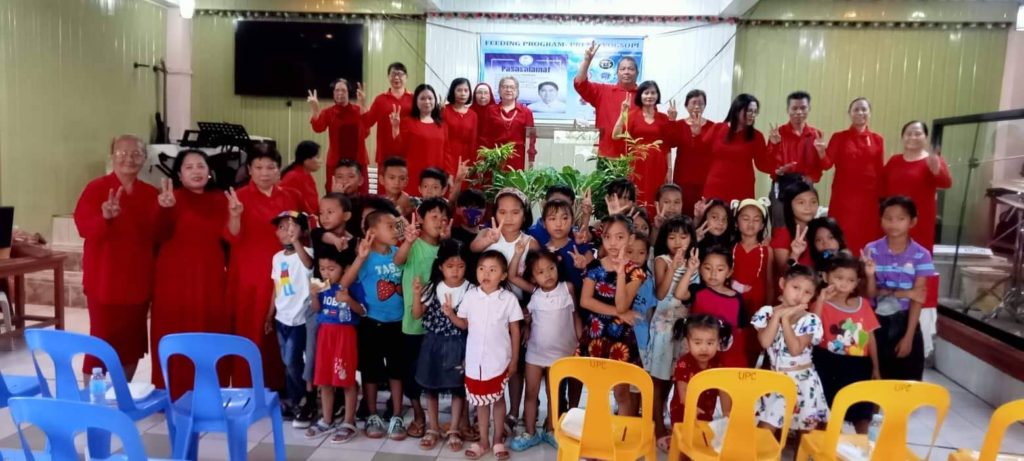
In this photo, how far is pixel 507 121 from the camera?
5141 millimetres

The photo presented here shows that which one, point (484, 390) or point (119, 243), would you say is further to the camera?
point (119, 243)

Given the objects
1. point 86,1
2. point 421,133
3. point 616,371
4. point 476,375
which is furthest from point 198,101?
point 616,371

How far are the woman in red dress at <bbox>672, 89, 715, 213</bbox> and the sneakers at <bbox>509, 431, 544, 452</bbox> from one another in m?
2.35

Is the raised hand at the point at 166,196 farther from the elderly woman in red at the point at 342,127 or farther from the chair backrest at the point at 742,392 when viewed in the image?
the chair backrest at the point at 742,392

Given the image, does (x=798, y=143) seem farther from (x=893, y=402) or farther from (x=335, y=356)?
(x=335, y=356)

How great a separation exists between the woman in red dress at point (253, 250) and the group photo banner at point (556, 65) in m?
5.10

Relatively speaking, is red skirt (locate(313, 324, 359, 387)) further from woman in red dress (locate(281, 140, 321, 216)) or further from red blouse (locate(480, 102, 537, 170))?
red blouse (locate(480, 102, 537, 170))

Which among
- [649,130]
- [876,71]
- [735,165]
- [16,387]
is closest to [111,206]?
[16,387]

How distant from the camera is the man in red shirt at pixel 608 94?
460 cm

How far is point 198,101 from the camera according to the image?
29.3 ft

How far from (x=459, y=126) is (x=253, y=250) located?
206cm

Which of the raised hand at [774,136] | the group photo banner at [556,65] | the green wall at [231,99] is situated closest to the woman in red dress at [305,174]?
the raised hand at [774,136]

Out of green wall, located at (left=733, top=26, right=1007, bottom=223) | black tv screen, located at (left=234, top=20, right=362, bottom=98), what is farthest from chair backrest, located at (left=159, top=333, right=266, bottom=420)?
green wall, located at (left=733, top=26, right=1007, bottom=223)

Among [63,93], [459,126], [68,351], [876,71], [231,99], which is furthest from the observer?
[231,99]
